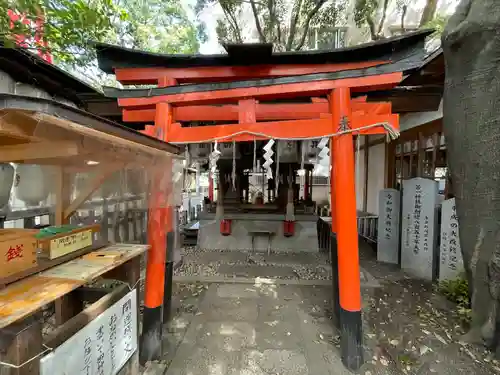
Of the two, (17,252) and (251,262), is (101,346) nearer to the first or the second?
(17,252)

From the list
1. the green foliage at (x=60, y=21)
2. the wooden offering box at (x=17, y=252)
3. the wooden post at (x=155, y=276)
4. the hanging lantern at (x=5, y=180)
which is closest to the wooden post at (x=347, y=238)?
the wooden post at (x=155, y=276)

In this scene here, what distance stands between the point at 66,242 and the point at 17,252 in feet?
1.47

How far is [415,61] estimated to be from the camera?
10.9 ft

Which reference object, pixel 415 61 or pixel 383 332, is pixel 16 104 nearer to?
pixel 415 61

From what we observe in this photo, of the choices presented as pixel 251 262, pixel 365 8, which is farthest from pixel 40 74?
pixel 365 8

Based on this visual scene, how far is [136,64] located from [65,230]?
286cm

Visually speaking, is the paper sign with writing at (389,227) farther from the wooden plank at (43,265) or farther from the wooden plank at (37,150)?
the wooden plank at (37,150)

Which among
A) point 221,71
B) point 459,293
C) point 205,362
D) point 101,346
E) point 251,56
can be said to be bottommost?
point 205,362

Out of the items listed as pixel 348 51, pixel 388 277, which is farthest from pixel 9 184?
pixel 388 277

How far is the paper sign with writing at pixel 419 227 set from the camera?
19.4 ft

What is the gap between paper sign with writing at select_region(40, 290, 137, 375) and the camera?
1844 mm

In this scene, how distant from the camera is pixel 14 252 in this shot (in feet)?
6.26

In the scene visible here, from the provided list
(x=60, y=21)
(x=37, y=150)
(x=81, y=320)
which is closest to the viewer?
(x=81, y=320)

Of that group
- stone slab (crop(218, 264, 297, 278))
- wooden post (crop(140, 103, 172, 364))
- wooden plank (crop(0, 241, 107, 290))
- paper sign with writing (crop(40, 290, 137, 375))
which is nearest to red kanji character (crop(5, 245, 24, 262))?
wooden plank (crop(0, 241, 107, 290))
